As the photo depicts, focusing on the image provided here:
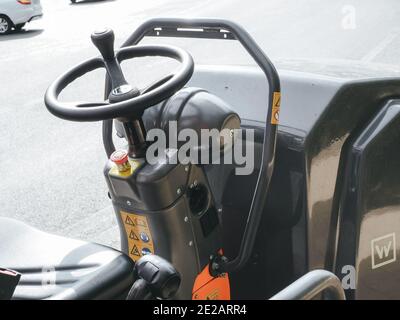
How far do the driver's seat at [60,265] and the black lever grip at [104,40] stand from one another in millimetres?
606

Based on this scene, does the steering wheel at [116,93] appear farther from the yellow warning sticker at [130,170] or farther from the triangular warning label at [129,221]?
the triangular warning label at [129,221]

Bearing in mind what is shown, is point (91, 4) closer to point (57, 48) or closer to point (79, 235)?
point (57, 48)

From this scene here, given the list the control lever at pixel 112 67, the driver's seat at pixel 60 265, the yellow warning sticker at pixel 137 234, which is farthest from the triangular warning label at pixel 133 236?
the control lever at pixel 112 67

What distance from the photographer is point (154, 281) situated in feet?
5.06

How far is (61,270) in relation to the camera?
1.84 meters

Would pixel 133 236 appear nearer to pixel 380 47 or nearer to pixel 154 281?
pixel 154 281

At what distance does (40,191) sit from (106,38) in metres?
3.12

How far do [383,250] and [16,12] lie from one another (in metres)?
11.4

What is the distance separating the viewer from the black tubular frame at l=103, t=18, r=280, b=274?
184 cm

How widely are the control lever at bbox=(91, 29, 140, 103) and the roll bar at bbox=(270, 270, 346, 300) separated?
0.74 meters

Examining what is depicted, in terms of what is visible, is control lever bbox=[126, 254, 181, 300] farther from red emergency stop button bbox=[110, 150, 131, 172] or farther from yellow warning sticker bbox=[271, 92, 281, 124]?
yellow warning sticker bbox=[271, 92, 281, 124]

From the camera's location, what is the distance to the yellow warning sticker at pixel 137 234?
6.25 feet

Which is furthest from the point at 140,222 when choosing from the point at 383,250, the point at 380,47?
the point at 380,47

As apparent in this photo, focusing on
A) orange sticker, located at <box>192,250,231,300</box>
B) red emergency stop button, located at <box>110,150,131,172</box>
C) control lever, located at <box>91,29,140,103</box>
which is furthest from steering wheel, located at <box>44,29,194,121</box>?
orange sticker, located at <box>192,250,231,300</box>
